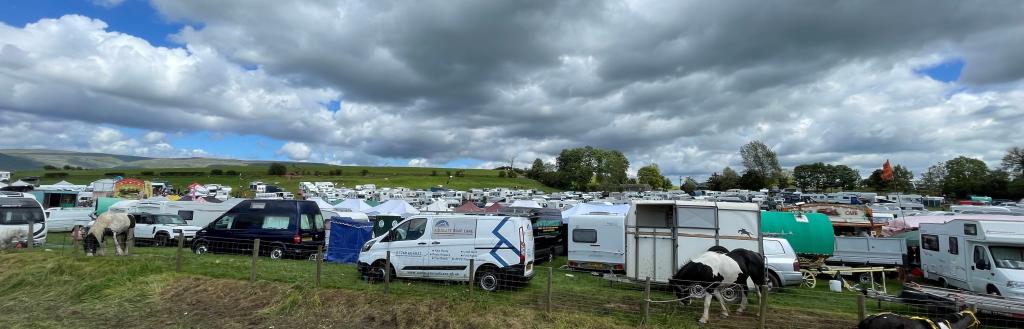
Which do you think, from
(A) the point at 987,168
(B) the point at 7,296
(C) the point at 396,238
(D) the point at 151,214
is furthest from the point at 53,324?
(A) the point at 987,168

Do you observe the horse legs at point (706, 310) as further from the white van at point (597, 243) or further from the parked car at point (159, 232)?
the parked car at point (159, 232)

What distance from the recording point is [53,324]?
28.4 ft

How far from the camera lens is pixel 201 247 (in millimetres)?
16969

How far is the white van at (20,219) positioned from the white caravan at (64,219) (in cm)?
1102

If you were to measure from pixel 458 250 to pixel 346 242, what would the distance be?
6183 mm

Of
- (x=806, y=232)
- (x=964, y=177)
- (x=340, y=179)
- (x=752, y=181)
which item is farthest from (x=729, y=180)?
(x=806, y=232)

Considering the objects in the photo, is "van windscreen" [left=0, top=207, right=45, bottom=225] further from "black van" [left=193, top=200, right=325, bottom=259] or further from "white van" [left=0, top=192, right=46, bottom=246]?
"black van" [left=193, top=200, right=325, bottom=259]

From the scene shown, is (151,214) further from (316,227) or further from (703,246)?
(703,246)

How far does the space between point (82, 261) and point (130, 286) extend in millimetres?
3094

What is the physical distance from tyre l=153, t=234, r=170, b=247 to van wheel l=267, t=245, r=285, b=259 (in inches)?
273

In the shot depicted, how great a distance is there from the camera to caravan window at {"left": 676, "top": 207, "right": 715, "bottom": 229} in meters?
12.6

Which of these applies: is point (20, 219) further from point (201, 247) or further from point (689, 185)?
point (689, 185)

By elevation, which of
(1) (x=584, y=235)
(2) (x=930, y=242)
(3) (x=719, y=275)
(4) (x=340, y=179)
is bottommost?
(3) (x=719, y=275)

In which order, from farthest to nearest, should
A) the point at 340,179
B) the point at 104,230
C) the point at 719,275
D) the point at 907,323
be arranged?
the point at 340,179, the point at 104,230, the point at 719,275, the point at 907,323
